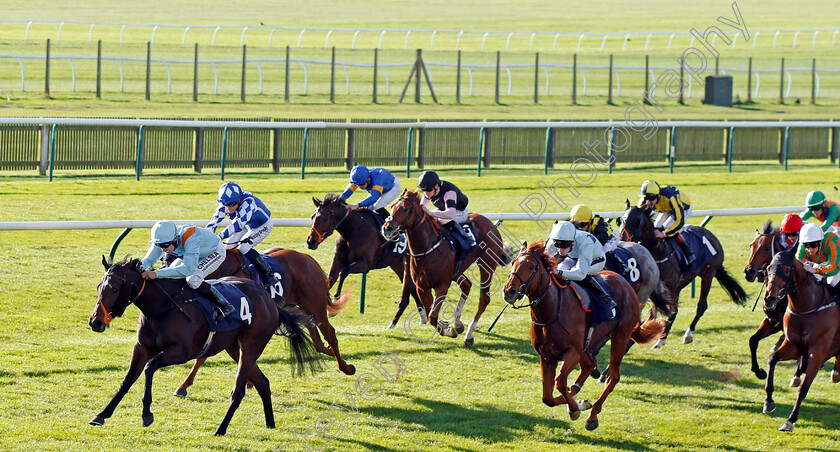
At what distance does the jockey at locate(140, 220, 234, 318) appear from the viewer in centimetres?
625

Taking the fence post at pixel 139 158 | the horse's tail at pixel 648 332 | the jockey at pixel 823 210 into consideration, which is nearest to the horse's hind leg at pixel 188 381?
the horse's tail at pixel 648 332

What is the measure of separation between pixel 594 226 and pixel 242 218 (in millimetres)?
2804

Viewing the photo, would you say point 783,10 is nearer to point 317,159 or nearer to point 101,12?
point 101,12

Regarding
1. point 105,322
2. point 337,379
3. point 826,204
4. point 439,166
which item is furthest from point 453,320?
point 439,166

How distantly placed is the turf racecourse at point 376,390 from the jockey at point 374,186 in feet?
3.75

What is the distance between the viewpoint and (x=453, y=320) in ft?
31.0

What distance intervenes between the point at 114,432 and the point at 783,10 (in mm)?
55148

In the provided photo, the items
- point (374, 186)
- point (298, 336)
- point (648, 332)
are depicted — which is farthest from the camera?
point (374, 186)

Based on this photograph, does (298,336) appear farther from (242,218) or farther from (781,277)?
(781,277)

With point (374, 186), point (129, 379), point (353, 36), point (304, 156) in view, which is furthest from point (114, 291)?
point (353, 36)

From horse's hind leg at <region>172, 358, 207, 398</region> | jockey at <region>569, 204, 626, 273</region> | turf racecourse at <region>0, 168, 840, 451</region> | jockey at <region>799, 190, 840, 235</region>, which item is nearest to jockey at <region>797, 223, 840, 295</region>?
jockey at <region>799, 190, 840, 235</region>

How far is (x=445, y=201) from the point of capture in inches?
377

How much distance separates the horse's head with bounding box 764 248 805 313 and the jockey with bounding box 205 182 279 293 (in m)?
3.59

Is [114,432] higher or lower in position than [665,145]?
lower
